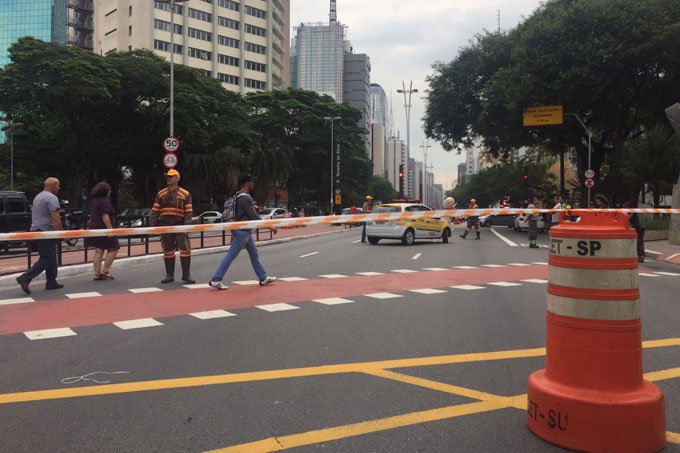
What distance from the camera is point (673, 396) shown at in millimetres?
4105

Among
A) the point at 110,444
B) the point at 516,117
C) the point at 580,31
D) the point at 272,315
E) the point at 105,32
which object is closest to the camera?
the point at 110,444

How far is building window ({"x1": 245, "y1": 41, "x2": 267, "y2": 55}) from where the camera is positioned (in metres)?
87.3

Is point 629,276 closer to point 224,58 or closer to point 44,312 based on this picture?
point 44,312

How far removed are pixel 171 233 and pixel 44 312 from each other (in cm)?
284

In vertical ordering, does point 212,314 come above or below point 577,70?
below

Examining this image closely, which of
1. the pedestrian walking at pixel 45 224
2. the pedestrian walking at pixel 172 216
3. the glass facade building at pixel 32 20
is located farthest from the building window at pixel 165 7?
the pedestrian walking at pixel 45 224

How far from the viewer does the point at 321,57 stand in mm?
159625

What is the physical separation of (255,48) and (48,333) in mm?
87743

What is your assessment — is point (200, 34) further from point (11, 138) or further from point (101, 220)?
point (101, 220)

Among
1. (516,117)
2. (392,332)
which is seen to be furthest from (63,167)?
(392,332)

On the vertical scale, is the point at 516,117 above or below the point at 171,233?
above

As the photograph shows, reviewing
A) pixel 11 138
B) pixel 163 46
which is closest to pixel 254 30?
pixel 163 46

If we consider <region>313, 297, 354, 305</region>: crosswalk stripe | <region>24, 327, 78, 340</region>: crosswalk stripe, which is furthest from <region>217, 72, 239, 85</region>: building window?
<region>24, 327, 78, 340</region>: crosswalk stripe

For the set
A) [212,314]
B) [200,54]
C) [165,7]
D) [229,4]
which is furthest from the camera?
[229,4]
